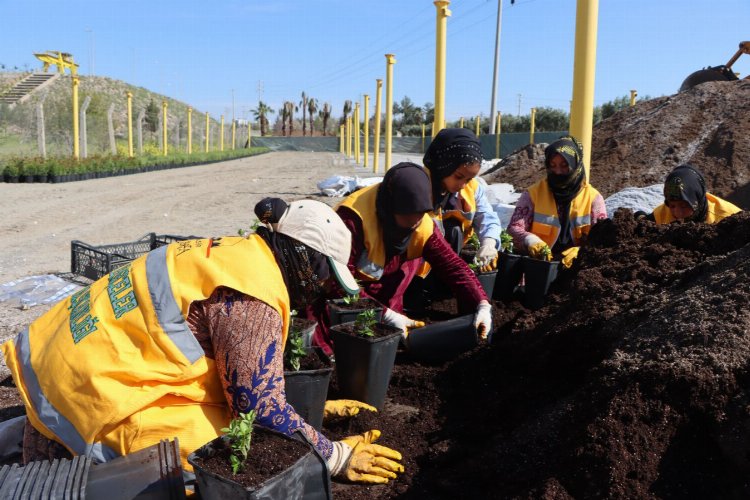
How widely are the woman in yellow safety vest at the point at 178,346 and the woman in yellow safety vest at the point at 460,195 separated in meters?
1.82

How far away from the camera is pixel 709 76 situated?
12750 mm

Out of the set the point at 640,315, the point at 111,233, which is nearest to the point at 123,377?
the point at 640,315

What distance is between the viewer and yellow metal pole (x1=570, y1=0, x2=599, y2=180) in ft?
16.9

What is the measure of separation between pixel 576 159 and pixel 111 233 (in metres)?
7.46

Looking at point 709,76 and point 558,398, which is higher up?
point 709,76

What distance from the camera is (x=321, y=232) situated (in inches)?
78.3

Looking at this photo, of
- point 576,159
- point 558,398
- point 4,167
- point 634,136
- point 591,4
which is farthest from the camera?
point 4,167

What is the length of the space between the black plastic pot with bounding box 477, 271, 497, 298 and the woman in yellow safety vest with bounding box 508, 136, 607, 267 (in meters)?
0.32

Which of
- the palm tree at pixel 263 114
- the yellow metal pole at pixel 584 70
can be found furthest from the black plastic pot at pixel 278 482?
the palm tree at pixel 263 114

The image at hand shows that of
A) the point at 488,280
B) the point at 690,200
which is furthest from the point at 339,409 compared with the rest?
the point at 690,200

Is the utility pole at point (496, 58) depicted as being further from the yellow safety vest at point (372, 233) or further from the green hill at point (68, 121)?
the yellow safety vest at point (372, 233)

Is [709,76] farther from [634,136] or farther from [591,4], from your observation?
[591,4]

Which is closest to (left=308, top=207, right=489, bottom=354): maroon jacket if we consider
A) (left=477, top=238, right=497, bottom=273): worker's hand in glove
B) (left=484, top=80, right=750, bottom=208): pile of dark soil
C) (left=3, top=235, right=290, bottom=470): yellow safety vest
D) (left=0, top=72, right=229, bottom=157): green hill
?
(left=477, top=238, right=497, bottom=273): worker's hand in glove

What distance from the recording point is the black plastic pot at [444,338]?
11.2 feet
